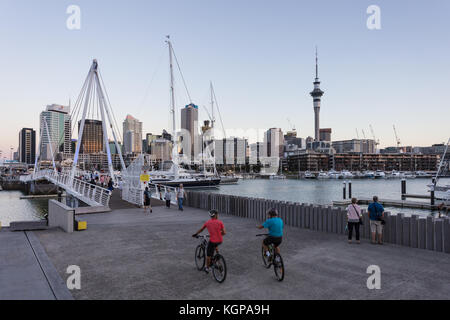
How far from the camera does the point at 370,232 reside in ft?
42.6

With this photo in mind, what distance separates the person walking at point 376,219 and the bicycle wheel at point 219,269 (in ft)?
23.4

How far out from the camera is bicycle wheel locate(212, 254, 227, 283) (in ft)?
26.0

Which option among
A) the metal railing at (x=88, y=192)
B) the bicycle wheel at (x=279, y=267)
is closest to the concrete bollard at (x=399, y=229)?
the bicycle wheel at (x=279, y=267)

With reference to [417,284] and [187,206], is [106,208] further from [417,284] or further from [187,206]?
[417,284]

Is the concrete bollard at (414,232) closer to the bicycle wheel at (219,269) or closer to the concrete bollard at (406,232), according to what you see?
the concrete bollard at (406,232)

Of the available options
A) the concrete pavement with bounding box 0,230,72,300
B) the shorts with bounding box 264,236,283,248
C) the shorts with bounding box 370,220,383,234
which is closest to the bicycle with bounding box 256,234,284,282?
the shorts with bounding box 264,236,283,248

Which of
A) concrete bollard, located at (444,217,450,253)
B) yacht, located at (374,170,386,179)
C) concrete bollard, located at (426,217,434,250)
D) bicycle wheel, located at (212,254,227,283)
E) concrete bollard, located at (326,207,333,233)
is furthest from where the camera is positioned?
yacht, located at (374,170,386,179)

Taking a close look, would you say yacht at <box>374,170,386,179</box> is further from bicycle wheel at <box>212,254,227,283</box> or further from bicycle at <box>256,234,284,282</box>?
bicycle wheel at <box>212,254,227,283</box>

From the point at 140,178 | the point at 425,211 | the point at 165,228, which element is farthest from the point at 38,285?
the point at 425,211

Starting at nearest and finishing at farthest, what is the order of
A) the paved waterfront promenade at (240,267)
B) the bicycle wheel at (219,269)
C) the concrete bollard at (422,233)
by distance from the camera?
the paved waterfront promenade at (240,267) < the bicycle wheel at (219,269) < the concrete bollard at (422,233)

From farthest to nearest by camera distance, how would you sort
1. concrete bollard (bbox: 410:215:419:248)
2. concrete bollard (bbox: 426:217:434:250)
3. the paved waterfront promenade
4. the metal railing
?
the metal railing < concrete bollard (bbox: 410:215:419:248) < concrete bollard (bbox: 426:217:434:250) < the paved waterfront promenade

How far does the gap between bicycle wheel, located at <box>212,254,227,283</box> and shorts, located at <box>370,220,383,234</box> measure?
283 inches

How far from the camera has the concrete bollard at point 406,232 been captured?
11828 millimetres

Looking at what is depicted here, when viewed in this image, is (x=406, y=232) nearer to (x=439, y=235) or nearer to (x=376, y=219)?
(x=439, y=235)
